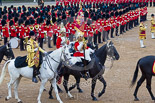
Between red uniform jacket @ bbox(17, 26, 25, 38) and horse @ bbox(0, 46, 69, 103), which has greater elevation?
horse @ bbox(0, 46, 69, 103)

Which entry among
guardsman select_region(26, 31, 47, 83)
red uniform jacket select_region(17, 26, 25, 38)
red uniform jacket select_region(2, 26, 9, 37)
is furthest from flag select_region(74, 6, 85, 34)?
guardsman select_region(26, 31, 47, 83)

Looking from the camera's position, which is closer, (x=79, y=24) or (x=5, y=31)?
(x=5, y=31)

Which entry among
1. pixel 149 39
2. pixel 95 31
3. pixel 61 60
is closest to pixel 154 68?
pixel 61 60

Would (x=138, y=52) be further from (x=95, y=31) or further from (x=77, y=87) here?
(x=77, y=87)

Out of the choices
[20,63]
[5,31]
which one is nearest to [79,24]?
[5,31]

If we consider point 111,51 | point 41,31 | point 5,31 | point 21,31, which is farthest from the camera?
point 5,31

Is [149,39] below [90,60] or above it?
below

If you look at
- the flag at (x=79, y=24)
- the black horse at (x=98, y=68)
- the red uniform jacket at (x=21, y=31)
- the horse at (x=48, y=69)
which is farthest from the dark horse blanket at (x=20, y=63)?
the flag at (x=79, y=24)

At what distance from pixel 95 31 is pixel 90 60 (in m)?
8.39

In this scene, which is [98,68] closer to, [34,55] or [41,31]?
[34,55]

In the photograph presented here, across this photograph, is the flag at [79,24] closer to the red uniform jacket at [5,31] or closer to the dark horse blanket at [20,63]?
the red uniform jacket at [5,31]

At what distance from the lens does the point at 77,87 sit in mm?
10234

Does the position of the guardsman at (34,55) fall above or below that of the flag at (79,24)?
above

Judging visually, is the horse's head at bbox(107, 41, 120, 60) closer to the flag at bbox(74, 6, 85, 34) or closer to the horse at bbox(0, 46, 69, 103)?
the horse at bbox(0, 46, 69, 103)
